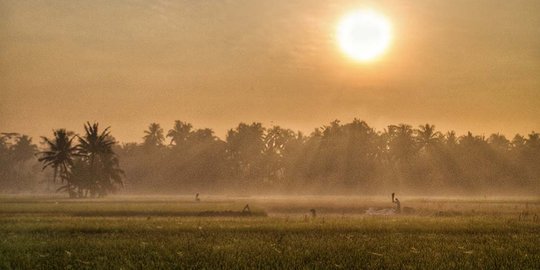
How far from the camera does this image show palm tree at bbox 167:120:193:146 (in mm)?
152350

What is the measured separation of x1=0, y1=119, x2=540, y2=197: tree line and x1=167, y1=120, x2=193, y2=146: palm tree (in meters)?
0.77

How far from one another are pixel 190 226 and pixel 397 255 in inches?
557

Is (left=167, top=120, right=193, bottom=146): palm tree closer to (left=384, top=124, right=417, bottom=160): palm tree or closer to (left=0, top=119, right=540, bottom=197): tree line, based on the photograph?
(left=0, top=119, right=540, bottom=197): tree line

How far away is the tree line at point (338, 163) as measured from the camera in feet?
398

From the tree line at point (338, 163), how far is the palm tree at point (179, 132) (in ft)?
2.51

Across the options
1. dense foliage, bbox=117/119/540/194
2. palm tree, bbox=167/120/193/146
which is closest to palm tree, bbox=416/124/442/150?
dense foliage, bbox=117/119/540/194

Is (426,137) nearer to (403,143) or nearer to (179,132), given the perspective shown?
(403,143)

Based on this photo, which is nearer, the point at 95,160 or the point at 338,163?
→ the point at 95,160

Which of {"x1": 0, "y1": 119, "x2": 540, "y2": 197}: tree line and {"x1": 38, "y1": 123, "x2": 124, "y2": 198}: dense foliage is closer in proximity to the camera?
{"x1": 38, "y1": 123, "x2": 124, "y2": 198}: dense foliage

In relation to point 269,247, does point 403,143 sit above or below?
above

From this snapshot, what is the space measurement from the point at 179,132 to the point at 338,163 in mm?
55326

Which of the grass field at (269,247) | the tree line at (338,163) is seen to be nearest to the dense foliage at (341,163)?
the tree line at (338,163)

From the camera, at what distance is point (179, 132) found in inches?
6024

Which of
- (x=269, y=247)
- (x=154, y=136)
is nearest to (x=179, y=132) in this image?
(x=154, y=136)
